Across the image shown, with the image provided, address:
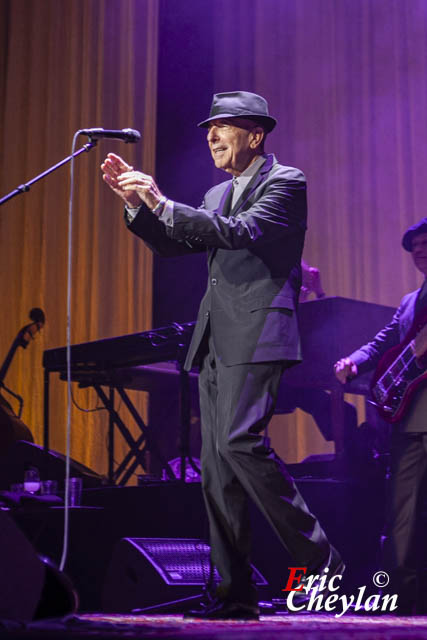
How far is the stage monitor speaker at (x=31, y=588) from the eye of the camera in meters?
1.90

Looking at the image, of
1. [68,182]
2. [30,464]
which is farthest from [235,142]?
[68,182]

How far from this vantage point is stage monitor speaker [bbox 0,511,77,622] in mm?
1903

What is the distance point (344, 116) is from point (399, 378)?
3671 mm

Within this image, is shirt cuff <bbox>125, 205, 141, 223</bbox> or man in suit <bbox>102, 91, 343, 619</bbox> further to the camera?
shirt cuff <bbox>125, 205, 141, 223</bbox>

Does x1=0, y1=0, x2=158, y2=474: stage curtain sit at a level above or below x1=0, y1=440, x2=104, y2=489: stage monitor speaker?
above

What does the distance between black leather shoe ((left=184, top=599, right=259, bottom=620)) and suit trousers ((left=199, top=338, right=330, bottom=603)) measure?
0.07ft

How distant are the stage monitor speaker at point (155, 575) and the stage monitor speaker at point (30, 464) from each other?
1.64 metres

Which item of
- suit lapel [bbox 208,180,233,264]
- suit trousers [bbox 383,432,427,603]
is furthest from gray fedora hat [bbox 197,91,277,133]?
suit trousers [bbox 383,432,427,603]

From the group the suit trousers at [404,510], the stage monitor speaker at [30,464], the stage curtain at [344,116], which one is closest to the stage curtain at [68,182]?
the stage curtain at [344,116]

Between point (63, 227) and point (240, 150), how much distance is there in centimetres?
430

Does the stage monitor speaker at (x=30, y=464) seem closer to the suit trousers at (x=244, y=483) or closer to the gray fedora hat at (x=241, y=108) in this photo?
the suit trousers at (x=244, y=483)

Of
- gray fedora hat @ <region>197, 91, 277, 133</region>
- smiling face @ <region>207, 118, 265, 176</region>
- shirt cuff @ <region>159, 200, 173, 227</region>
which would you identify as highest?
gray fedora hat @ <region>197, 91, 277, 133</region>

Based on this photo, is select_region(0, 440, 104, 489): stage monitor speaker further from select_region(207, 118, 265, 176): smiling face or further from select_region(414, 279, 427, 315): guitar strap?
select_region(207, 118, 265, 176): smiling face

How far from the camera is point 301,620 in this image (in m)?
2.46
